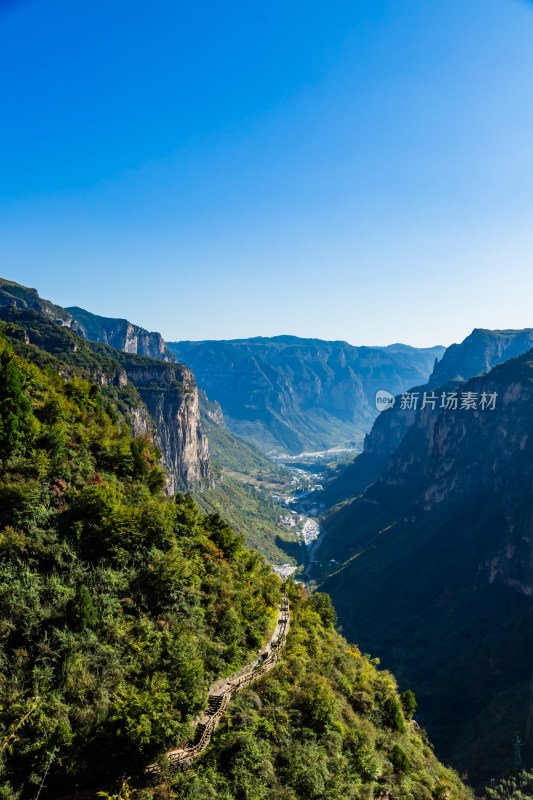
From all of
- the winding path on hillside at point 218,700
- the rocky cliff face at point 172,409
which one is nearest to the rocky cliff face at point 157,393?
the rocky cliff face at point 172,409

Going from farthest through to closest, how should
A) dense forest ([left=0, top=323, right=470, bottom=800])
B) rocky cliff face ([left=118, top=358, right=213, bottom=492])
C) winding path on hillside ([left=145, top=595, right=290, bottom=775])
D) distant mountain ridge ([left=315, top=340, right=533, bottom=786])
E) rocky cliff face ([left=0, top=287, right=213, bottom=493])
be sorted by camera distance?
rocky cliff face ([left=118, top=358, right=213, bottom=492]), rocky cliff face ([left=0, top=287, right=213, bottom=493]), distant mountain ridge ([left=315, top=340, right=533, bottom=786]), winding path on hillside ([left=145, top=595, right=290, bottom=775]), dense forest ([left=0, top=323, right=470, bottom=800])

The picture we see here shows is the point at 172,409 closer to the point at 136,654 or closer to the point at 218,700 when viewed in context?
the point at 218,700

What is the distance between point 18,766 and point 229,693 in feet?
33.0

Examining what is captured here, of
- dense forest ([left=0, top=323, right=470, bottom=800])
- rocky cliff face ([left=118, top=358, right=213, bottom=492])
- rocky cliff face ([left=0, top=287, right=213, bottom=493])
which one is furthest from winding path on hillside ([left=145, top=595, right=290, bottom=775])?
rocky cliff face ([left=118, top=358, right=213, bottom=492])

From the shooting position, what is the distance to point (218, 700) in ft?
72.6

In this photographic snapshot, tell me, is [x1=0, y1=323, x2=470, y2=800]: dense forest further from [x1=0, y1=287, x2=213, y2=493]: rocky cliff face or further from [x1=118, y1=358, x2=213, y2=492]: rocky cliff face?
[x1=118, y1=358, x2=213, y2=492]: rocky cliff face

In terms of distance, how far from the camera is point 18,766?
631 inches

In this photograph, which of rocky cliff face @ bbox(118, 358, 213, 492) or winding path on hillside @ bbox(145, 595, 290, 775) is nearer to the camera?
winding path on hillside @ bbox(145, 595, 290, 775)

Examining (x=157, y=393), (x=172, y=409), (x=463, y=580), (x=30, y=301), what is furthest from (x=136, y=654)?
(x=30, y=301)

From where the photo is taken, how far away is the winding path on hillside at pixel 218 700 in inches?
742

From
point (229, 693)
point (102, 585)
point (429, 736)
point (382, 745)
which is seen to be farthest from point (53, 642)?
point (429, 736)

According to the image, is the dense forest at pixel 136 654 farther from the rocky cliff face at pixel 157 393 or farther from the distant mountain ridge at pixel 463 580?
the rocky cliff face at pixel 157 393

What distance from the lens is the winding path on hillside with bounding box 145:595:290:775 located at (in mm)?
18859

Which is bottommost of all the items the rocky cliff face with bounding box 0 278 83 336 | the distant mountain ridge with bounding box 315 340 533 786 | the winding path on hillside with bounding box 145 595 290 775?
the distant mountain ridge with bounding box 315 340 533 786
